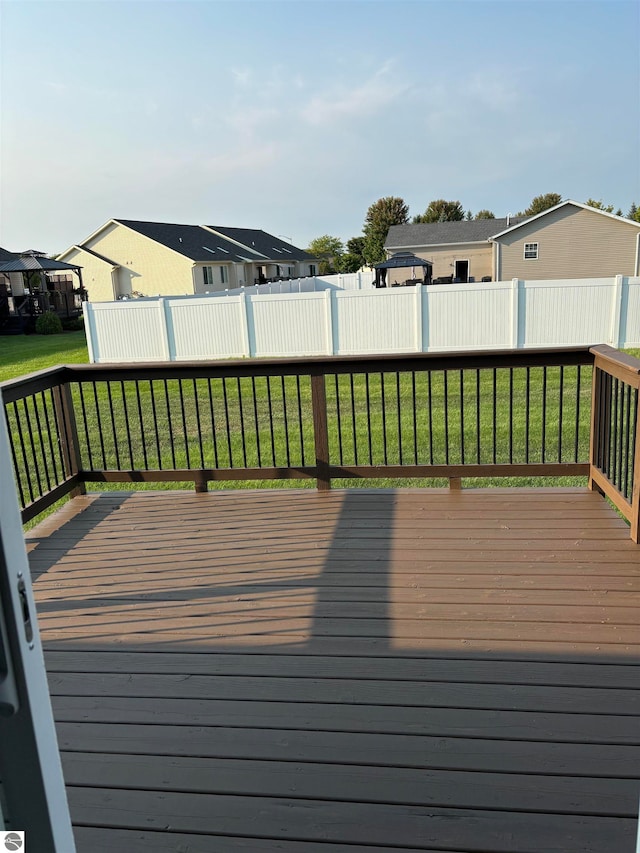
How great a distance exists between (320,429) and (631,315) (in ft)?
30.1

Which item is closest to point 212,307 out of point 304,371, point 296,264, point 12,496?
point 304,371

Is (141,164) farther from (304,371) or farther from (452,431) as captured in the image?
(452,431)

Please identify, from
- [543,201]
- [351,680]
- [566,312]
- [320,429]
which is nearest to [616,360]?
[320,429]

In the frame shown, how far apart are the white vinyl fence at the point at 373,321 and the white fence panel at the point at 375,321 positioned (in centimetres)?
2

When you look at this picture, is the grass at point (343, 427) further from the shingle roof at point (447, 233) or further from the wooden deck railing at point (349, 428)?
the shingle roof at point (447, 233)

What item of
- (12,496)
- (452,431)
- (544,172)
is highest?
(544,172)

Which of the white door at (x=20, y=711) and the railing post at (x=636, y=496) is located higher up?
the white door at (x=20, y=711)

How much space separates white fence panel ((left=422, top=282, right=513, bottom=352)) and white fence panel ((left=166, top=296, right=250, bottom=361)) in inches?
136

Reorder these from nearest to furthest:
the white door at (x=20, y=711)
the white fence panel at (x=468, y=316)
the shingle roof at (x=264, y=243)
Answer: the white door at (x=20, y=711) → the white fence panel at (x=468, y=316) → the shingle roof at (x=264, y=243)

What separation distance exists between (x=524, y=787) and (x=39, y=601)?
2.25 metres

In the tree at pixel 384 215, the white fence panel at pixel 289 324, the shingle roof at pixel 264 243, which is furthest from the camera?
the tree at pixel 384 215

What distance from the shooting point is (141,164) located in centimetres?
575

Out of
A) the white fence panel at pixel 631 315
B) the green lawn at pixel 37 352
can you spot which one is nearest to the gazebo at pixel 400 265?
the green lawn at pixel 37 352

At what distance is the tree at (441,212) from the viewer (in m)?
62.0
